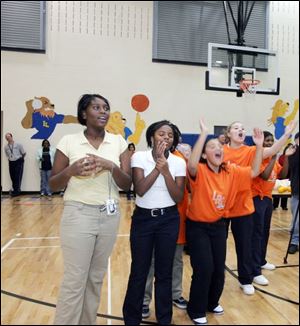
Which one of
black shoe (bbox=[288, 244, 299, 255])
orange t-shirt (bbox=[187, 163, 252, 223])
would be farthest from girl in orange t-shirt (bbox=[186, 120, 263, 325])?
black shoe (bbox=[288, 244, 299, 255])

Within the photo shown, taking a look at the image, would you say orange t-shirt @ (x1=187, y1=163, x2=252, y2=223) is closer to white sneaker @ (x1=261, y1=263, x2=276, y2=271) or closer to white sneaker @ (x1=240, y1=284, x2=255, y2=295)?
white sneaker @ (x1=240, y1=284, x2=255, y2=295)

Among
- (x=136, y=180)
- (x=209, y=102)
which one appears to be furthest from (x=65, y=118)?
(x=209, y=102)

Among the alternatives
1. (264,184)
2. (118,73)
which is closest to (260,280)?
(264,184)

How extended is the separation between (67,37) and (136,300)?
165 cm

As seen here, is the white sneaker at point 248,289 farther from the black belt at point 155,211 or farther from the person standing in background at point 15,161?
the person standing in background at point 15,161

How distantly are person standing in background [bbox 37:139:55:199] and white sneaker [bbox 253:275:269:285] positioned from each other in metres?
1.42

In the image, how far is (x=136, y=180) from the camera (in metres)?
1.34

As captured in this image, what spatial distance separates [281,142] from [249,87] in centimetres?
141

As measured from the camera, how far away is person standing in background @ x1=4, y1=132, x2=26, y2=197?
156cm

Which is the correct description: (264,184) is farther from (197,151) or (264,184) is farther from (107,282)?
(107,282)

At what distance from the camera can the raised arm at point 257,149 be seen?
1.59 meters

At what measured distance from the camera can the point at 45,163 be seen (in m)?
1.69

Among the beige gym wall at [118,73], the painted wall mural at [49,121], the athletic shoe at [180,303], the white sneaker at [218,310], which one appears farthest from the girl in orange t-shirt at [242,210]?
the painted wall mural at [49,121]

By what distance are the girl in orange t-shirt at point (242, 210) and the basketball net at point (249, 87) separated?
1.07 metres
